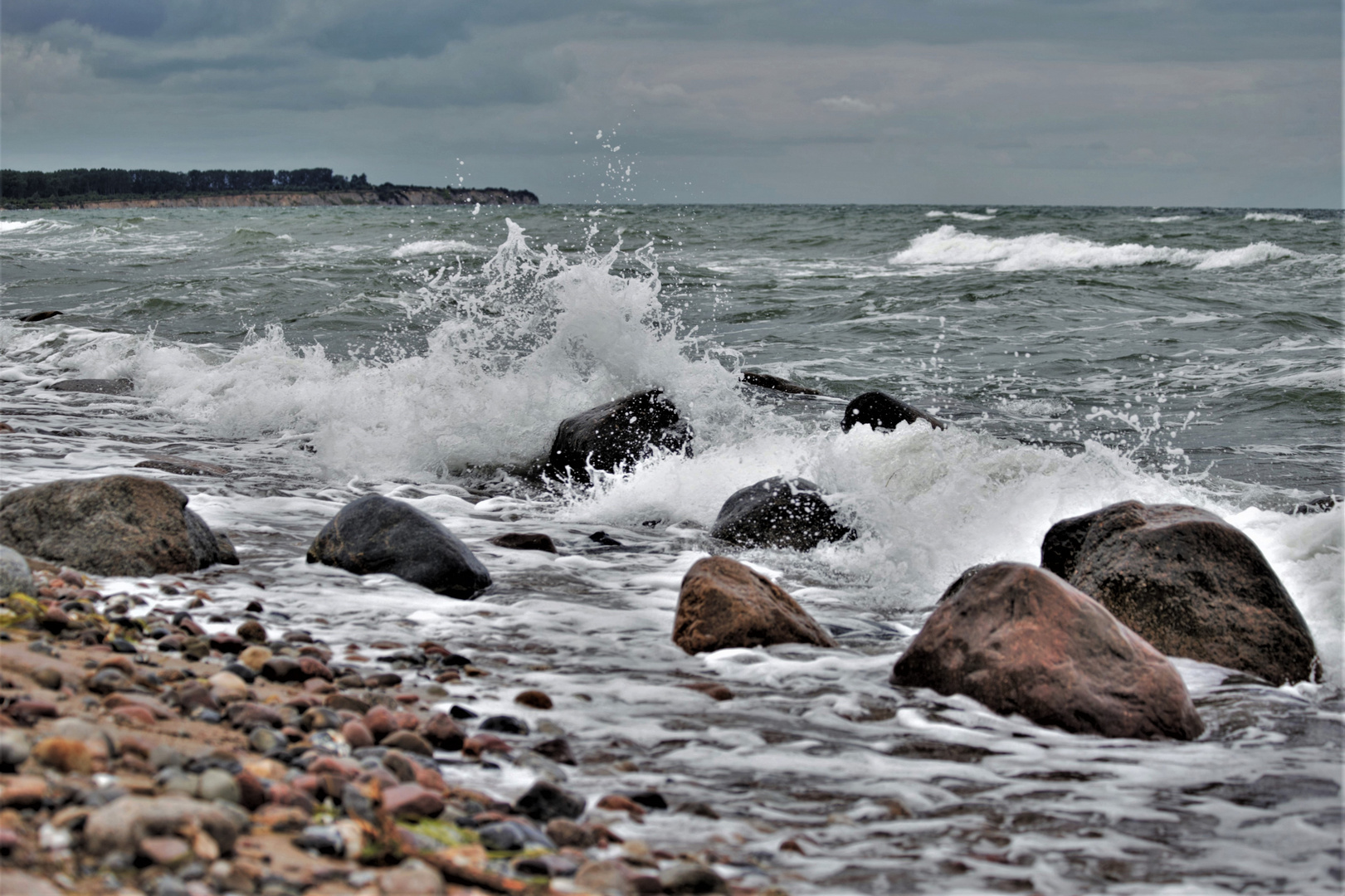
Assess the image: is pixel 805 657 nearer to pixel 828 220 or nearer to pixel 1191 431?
pixel 1191 431

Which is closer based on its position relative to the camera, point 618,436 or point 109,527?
point 109,527

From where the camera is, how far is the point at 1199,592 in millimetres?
3377

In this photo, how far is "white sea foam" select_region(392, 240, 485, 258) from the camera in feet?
68.0

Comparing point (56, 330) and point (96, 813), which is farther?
point (56, 330)

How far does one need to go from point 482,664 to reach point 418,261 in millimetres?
17258

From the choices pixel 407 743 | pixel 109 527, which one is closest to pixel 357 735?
pixel 407 743

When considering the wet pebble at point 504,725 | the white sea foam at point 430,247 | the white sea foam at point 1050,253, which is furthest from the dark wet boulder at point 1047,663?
the white sea foam at point 1050,253

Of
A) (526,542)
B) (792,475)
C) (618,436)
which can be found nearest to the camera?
(526,542)

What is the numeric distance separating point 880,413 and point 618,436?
5.19 ft

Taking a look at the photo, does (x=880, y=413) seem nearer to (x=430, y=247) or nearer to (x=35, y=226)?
(x=430, y=247)

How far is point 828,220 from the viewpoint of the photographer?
35.6 meters

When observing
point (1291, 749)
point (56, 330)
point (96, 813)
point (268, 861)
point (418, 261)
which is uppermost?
point (418, 261)

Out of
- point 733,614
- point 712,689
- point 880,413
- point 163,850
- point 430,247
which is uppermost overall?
point 430,247

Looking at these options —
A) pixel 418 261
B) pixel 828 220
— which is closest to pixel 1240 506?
pixel 418 261
